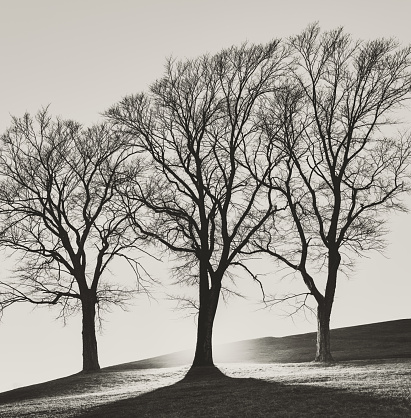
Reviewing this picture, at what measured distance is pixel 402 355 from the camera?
36.8 m

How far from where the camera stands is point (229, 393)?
71.3 feet

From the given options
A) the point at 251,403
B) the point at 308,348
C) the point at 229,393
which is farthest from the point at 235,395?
the point at 308,348

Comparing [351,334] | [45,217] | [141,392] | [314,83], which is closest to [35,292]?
[45,217]

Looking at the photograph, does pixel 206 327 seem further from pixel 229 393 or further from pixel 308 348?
pixel 308 348

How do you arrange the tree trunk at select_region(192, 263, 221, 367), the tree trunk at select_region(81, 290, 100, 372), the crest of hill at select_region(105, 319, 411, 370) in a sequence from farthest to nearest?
the crest of hill at select_region(105, 319, 411, 370) → the tree trunk at select_region(81, 290, 100, 372) → the tree trunk at select_region(192, 263, 221, 367)

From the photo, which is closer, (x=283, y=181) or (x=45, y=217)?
(x=283, y=181)

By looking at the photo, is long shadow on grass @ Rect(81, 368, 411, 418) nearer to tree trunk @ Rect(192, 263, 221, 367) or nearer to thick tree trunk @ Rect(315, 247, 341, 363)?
tree trunk @ Rect(192, 263, 221, 367)

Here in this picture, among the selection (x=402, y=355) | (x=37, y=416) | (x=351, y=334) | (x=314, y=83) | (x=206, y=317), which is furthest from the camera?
(x=351, y=334)

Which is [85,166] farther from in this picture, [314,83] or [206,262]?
[314,83]

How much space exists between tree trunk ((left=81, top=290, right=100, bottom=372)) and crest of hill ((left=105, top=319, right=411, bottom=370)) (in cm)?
421

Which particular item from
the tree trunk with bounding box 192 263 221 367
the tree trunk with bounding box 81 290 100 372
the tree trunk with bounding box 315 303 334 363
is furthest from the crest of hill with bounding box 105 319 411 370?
the tree trunk with bounding box 192 263 221 367

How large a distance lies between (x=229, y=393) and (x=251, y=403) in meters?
2.42

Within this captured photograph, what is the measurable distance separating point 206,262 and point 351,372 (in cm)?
996

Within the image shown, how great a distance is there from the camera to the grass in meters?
18.2
